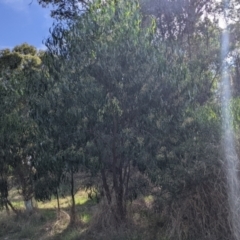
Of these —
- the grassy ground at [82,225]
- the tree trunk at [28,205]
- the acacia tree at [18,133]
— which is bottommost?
the grassy ground at [82,225]

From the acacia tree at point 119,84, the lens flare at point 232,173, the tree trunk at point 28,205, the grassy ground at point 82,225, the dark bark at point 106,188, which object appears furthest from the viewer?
the tree trunk at point 28,205

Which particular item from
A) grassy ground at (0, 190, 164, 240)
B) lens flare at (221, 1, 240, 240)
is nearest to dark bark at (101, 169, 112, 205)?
grassy ground at (0, 190, 164, 240)

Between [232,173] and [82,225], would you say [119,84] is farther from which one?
[82,225]

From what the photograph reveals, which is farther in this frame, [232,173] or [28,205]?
[28,205]

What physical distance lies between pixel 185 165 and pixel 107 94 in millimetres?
1983

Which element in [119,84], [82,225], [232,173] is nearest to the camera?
[232,173]

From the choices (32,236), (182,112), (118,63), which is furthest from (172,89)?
(32,236)

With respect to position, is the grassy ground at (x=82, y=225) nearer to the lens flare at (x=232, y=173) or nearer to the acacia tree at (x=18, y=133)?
the acacia tree at (x=18, y=133)

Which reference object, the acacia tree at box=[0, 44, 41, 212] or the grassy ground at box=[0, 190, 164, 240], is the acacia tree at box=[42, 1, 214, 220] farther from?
the acacia tree at box=[0, 44, 41, 212]

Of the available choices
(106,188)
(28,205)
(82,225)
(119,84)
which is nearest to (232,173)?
(119,84)

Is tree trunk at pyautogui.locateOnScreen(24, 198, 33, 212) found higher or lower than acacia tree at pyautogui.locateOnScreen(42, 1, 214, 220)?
lower

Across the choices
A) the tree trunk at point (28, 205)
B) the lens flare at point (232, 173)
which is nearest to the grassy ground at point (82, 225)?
the tree trunk at point (28, 205)

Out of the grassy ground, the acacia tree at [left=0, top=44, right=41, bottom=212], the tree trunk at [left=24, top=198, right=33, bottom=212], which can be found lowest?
the grassy ground

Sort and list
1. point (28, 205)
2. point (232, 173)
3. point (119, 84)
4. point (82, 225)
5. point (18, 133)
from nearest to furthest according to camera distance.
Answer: point (232, 173), point (119, 84), point (82, 225), point (18, 133), point (28, 205)
